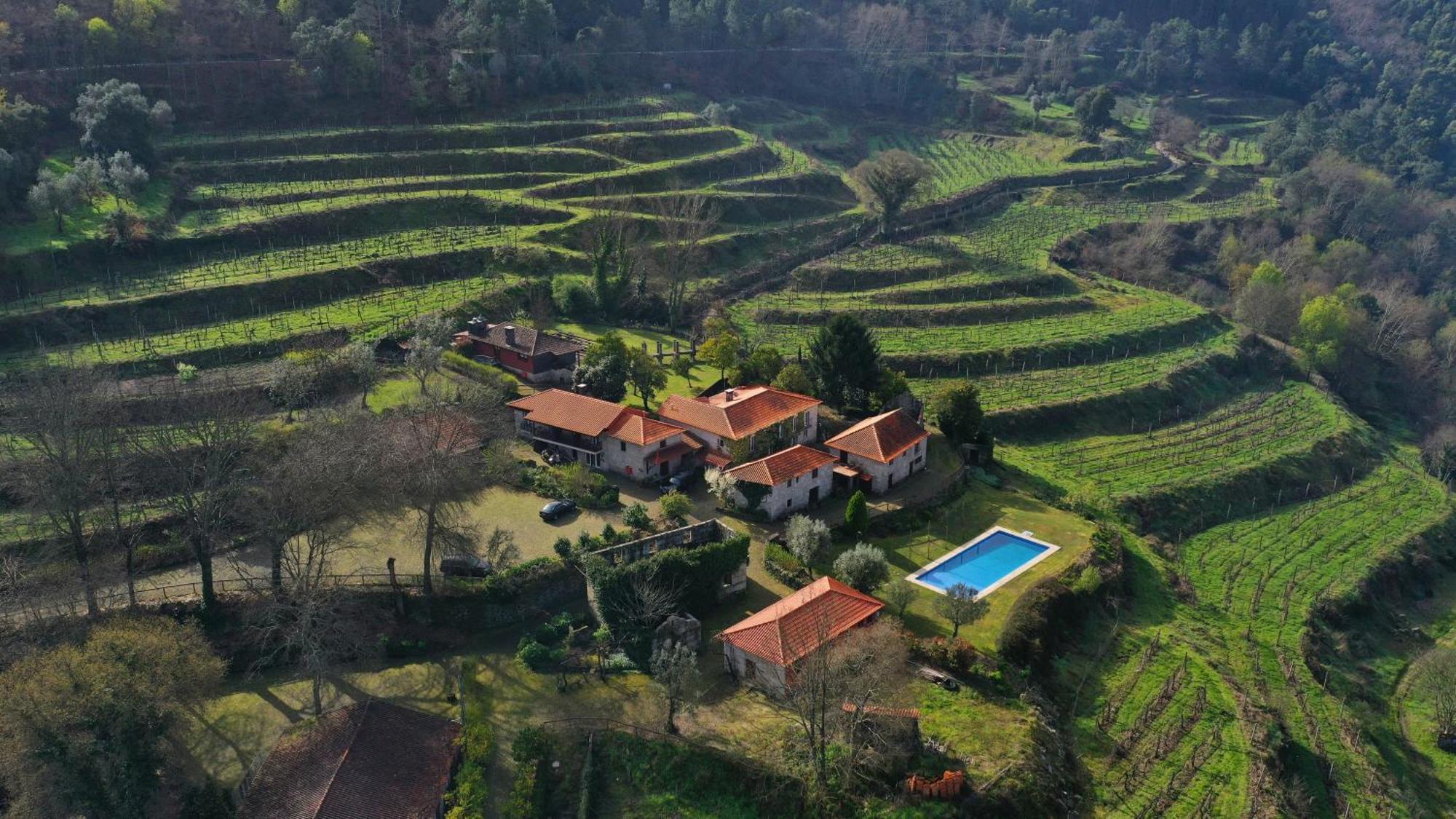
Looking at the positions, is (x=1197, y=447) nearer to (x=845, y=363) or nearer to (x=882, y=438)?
(x=845, y=363)

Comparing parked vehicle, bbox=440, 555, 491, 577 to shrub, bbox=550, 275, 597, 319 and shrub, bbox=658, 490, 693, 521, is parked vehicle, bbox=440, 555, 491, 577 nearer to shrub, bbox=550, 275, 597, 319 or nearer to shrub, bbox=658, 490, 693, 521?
shrub, bbox=658, 490, 693, 521

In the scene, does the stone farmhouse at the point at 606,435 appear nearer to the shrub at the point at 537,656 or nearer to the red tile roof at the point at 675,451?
the red tile roof at the point at 675,451

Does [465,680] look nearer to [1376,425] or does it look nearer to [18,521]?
[18,521]

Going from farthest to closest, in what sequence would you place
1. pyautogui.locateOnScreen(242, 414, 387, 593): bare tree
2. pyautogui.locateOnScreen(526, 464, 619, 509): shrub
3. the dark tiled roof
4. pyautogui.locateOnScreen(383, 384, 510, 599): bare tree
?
the dark tiled roof, pyautogui.locateOnScreen(526, 464, 619, 509): shrub, pyautogui.locateOnScreen(383, 384, 510, 599): bare tree, pyautogui.locateOnScreen(242, 414, 387, 593): bare tree

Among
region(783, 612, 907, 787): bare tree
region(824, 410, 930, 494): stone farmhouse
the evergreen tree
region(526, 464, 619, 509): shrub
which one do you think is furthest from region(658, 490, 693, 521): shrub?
the evergreen tree

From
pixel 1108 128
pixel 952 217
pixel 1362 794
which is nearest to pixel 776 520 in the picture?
pixel 1362 794

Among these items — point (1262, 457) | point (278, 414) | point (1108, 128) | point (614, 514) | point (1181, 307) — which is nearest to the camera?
point (614, 514)

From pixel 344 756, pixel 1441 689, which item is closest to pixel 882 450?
pixel 1441 689
